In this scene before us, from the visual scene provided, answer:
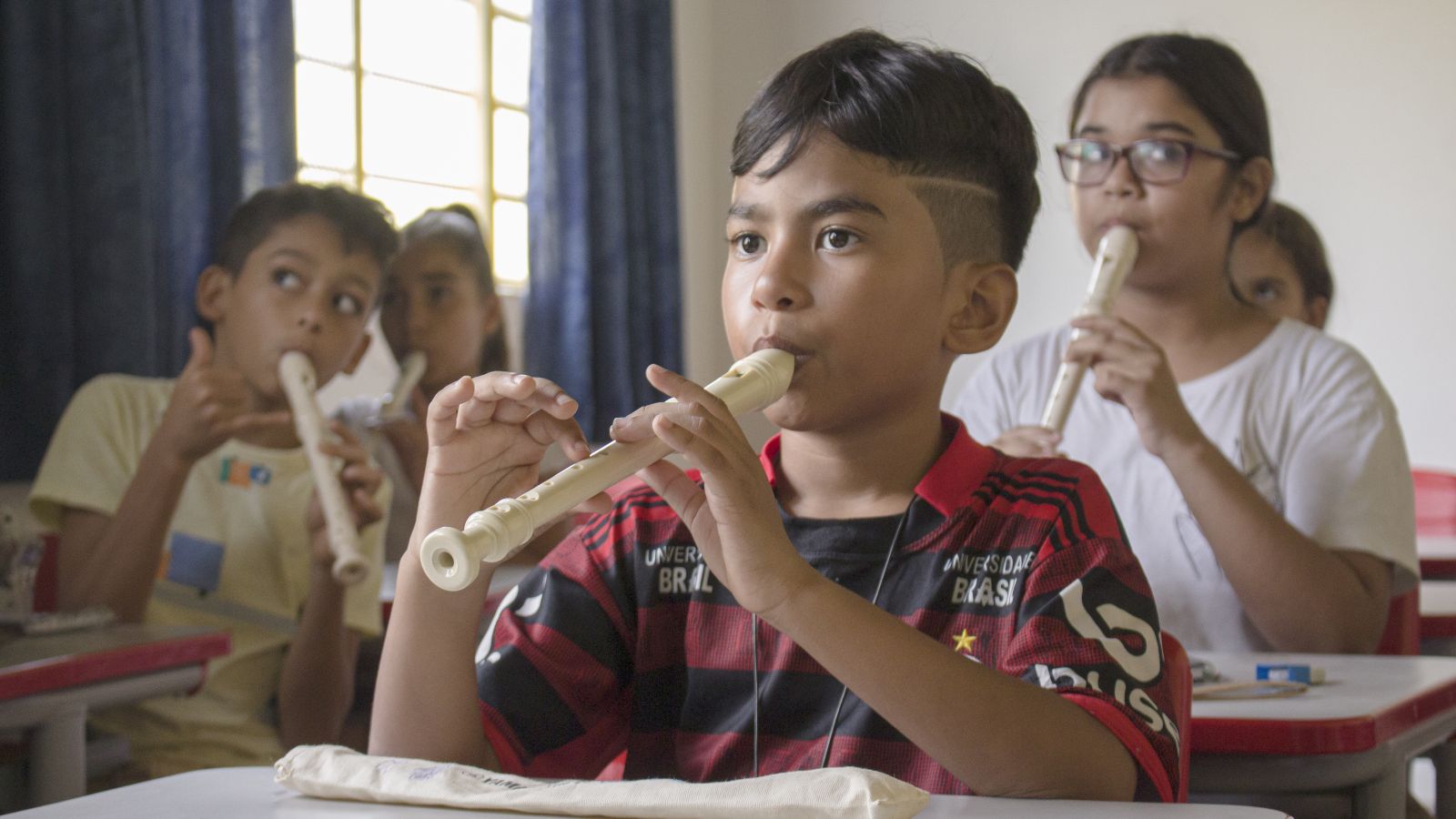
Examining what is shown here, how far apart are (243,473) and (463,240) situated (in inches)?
52.4

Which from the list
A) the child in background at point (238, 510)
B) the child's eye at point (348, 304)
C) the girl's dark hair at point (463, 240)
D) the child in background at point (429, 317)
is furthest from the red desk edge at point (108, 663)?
the girl's dark hair at point (463, 240)

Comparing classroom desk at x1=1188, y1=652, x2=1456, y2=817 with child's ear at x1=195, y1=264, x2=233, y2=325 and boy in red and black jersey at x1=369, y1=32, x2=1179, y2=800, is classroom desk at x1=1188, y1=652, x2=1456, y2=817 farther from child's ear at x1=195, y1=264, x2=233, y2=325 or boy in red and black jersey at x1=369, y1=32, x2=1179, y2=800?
child's ear at x1=195, y1=264, x2=233, y2=325

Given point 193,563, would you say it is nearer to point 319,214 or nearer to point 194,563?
point 194,563

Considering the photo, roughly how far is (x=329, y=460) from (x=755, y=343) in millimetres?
1439

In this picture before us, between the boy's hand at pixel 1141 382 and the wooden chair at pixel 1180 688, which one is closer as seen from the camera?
the wooden chair at pixel 1180 688

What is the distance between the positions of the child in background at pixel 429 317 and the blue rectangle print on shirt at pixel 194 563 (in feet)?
2.93

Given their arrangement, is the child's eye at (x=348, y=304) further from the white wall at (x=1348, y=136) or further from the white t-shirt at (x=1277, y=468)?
the white wall at (x=1348, y=136)

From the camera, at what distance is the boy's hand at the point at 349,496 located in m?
2.17

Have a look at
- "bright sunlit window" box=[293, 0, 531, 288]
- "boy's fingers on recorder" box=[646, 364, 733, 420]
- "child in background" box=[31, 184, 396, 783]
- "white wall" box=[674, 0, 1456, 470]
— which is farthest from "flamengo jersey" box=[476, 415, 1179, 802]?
"white wall" box=[674, 0, 1456, 470]

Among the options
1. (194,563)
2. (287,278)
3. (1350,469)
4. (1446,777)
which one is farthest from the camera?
(287,278)

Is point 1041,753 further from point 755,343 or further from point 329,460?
point 329,460

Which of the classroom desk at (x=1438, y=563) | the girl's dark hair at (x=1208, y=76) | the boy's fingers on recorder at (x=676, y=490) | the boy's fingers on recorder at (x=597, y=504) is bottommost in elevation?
the classroom desk at (x=1438, y=563)

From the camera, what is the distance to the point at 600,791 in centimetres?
70

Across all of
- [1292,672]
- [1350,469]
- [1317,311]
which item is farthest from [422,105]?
[1292,672]
